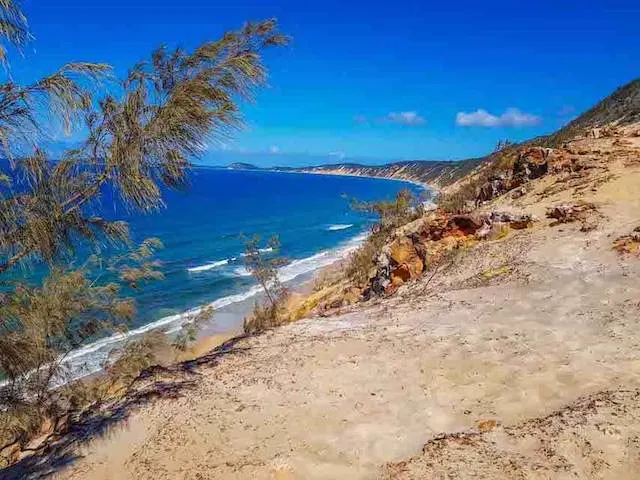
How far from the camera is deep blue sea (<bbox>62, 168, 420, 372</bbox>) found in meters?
28.7

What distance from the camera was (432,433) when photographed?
6.38 meters

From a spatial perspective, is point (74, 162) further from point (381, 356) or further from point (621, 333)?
point (621, 333)

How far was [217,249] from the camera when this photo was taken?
4809 centimetres

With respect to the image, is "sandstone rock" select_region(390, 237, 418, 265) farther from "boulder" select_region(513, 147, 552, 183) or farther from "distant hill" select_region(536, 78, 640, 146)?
"distant hill" select_region(536, 78, 640, 146)

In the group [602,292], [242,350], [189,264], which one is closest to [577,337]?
[602,292]

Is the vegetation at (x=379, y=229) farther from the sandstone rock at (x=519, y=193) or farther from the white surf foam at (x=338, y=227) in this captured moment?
the white surf foam at (x=338, y=227)

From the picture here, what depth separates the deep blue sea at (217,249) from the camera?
28.7 m

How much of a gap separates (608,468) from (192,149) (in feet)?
16.6

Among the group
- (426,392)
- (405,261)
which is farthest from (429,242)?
(426,392)

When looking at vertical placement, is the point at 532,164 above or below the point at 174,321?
above

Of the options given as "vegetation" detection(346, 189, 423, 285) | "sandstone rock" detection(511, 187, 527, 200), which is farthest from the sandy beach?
"vegetation" detection(346, 189, 423, 285)

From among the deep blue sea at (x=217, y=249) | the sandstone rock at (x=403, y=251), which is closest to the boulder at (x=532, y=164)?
the sandstone rock at (x=403, y=251)

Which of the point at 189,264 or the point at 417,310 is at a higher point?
the point at 417,310

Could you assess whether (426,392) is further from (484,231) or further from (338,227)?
(338,227)
